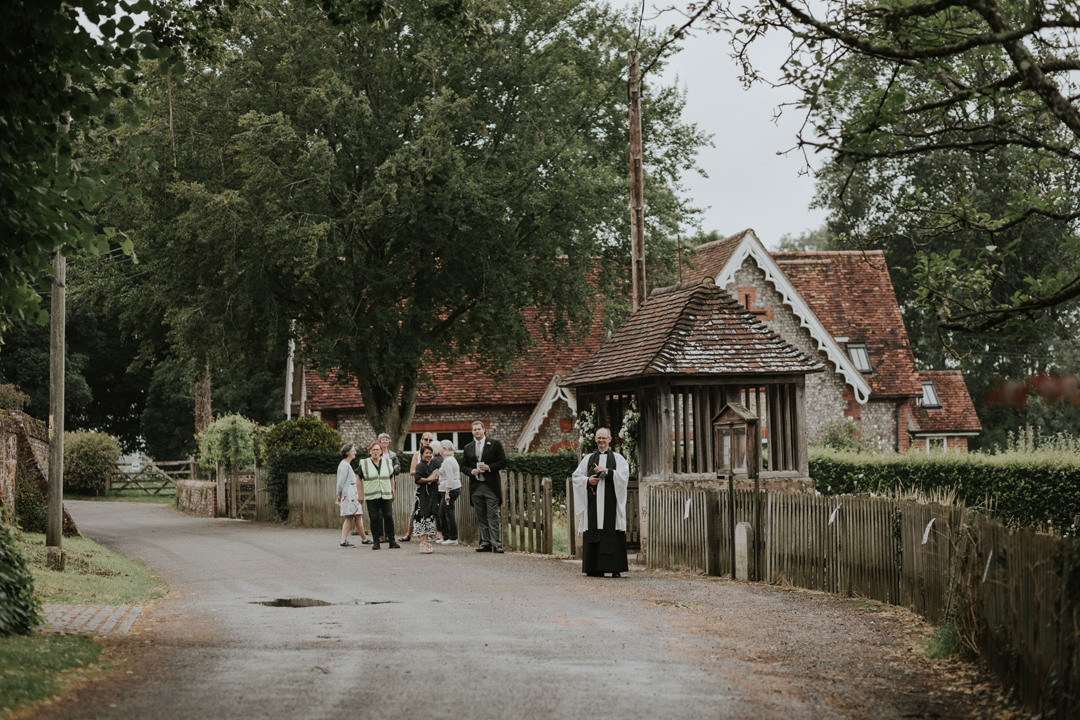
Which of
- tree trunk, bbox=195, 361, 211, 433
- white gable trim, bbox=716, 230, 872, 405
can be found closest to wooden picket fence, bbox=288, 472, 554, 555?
white gable trim, bbox=716, 230, 872, 405

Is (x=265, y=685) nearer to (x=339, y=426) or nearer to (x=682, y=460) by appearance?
(x=682, y=460)

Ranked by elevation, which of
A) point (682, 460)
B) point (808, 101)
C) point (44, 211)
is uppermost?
point (808, 101)

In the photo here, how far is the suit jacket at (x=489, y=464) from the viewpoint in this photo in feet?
61.7

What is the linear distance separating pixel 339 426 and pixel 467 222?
1297cm

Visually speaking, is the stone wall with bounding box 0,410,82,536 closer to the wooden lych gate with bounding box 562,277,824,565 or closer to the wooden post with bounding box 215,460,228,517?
the wooden post with bounding box 215,460,228,517

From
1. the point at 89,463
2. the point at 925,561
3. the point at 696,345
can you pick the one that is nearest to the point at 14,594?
the point at 925,561

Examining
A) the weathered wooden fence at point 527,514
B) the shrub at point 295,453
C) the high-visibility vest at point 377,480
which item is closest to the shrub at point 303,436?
the shrub at point 295,453

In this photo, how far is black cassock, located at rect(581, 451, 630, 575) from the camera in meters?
14.5

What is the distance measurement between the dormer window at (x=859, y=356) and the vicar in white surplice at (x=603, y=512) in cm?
2505

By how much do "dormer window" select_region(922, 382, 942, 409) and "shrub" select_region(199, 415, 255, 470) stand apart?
23993mm

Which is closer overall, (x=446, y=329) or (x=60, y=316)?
(x=60, y=316)

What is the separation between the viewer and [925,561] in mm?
10750

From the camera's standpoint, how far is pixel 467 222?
2681cm

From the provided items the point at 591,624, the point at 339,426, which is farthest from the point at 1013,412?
the point at 591,624
